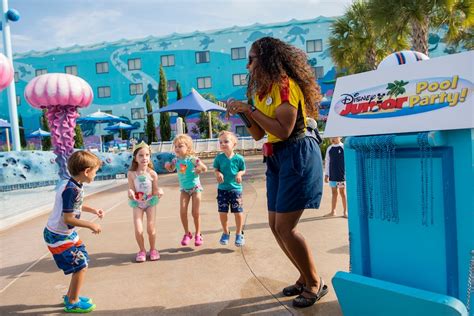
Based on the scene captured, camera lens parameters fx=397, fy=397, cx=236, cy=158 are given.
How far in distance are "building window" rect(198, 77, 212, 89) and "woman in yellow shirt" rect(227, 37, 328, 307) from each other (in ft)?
103

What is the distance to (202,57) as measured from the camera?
110 ft

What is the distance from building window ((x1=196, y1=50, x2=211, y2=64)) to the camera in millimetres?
33344

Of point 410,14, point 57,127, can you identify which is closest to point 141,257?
point 57,127

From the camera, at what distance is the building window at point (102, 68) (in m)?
34.6

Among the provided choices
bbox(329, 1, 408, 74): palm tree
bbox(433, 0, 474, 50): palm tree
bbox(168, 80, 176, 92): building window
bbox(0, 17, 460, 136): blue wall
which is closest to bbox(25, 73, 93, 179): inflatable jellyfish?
bbox(329, 1, 408, 74): palm tree

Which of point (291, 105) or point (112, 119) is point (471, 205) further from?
point (112, 119)

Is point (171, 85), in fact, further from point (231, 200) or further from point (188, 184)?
point (231, 200)

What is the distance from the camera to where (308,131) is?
2.87m

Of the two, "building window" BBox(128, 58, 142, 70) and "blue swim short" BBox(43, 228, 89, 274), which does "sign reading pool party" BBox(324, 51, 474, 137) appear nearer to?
"blue swim short" BBox(43, 228, 89, 274)

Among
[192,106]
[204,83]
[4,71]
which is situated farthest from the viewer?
[204,83]

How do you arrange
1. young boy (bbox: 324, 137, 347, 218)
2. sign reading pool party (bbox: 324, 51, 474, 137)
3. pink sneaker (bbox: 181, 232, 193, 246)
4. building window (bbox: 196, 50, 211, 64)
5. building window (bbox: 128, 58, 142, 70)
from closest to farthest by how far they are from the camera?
sign reading pool party (bbox: 324, 51, 474, 137) < pink sneaker (bbox: 181, 232, 193, 246) < young boy (bbox: 324, 137, 347, 218) < building window (bbox: 196, 50, 211, 64) < building window (bbox: 128, 58, 142, 70)

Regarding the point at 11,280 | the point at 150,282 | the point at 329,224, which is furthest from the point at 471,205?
the point at 11,280

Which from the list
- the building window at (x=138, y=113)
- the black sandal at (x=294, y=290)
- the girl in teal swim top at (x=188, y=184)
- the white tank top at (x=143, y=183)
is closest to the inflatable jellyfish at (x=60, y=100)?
the girl in teal swim top at (x=188, y=184)

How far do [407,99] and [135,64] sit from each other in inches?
1355
